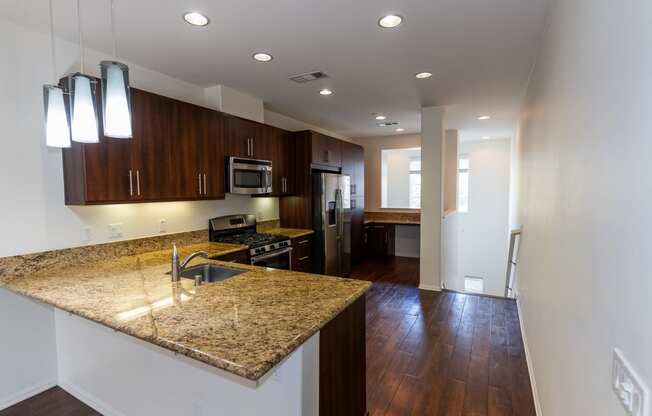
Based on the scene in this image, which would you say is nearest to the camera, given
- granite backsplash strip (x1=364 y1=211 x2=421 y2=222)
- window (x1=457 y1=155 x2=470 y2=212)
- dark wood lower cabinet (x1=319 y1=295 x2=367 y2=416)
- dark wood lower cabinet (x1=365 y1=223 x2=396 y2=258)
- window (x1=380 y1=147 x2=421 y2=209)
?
dark wood lower cabinet (x1=319 y1=295 x2=367 y2=416)

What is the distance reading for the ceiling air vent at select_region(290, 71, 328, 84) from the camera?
312 centimetres

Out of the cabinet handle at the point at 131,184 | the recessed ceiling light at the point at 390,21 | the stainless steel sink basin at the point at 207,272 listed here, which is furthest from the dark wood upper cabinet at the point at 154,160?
the recessed ceiling light at the point at 390,21

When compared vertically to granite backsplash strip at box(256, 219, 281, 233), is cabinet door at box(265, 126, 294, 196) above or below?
above

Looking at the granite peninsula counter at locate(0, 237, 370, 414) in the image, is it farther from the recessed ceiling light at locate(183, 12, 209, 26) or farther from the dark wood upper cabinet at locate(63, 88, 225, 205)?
the recessed ceiling light at locate(183, 12, 209, 26)

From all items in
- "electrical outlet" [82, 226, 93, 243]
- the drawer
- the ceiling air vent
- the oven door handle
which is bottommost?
the oven door handle

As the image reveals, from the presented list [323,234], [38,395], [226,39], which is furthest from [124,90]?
[323,234]

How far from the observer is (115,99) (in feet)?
4.65

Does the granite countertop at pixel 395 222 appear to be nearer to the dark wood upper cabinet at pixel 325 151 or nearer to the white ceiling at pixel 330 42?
the dark wood upper cabinet at pixel 325 151

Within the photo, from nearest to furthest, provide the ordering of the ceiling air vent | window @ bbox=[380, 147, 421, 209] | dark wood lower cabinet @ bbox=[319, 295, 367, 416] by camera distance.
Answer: dark wood lower cabinet @ bbox=[319, 295, 367, 416]
the ceiling air vent
window @ bbox=[380, 147, 421, 209]

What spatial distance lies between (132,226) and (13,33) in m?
1.58

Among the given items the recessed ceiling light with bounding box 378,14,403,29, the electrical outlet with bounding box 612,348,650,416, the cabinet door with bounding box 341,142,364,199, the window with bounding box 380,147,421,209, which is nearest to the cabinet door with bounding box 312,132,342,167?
the cabinet door with bounding box 341,142,364,199

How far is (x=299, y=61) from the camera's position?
283 cm

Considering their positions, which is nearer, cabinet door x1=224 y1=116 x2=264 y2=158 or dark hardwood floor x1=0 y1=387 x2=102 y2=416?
dark hardwood floor x1=0 y1=387 x2=102 y2=416

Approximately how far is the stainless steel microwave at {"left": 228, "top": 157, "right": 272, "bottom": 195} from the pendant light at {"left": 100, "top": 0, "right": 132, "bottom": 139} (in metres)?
1.91
